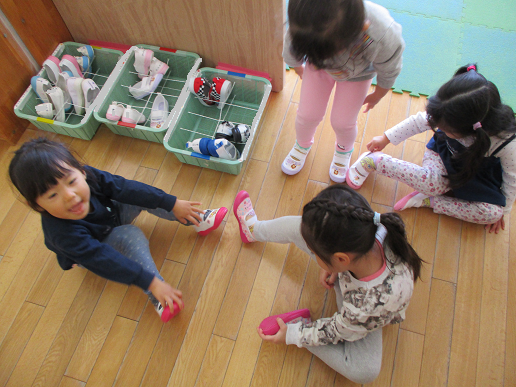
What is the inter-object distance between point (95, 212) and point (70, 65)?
0.92 m

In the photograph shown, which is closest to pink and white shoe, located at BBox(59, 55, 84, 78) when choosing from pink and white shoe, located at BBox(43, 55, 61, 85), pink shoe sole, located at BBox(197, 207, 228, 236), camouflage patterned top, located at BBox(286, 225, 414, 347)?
pink and white shoe, located at BBox(43, 55, 61, 85)

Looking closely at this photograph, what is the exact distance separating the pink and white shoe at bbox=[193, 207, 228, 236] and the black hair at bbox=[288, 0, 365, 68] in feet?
2.34

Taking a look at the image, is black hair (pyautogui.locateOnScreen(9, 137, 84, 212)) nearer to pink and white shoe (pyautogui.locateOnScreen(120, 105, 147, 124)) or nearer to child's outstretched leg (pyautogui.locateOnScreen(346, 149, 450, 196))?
pink and white shoe (pyautogui.locateOnScreen(120, 105, 147, 124))

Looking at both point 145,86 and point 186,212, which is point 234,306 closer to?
point 186,212

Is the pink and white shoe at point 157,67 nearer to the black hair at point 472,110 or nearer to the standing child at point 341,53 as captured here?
the standing child at point 341,53

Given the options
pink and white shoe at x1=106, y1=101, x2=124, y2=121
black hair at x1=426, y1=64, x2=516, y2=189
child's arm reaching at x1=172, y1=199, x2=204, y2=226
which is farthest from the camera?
pink and white shoe at x1=106, y1=101, x2=124, y2=121

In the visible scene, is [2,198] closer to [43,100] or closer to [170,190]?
[43,100]

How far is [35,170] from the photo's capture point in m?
0.91

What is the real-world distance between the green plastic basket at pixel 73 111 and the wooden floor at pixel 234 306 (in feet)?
1.24

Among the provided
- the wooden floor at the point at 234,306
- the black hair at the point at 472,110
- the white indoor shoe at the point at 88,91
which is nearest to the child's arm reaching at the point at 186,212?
the wooden floor at the point at 234,306

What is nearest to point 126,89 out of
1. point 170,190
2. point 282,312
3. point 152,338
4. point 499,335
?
point 170,190

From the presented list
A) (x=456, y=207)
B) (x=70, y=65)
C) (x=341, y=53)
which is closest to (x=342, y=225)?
(x=341, y=53)

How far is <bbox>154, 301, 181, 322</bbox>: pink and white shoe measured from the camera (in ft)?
3.72

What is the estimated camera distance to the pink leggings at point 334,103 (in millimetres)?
1084
